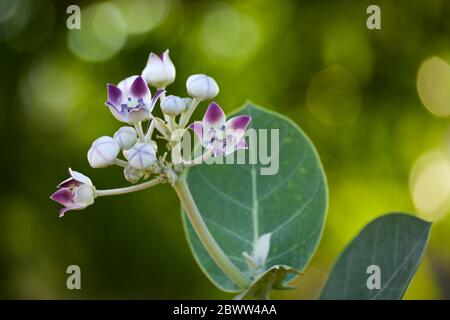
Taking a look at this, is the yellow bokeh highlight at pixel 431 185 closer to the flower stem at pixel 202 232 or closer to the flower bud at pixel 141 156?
the flower stem at pixel 202 232

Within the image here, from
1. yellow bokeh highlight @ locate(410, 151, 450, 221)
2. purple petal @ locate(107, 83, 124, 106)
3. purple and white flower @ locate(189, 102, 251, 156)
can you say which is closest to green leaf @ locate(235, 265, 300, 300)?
purple and white flower @ locate(189, 102, 251, 156)

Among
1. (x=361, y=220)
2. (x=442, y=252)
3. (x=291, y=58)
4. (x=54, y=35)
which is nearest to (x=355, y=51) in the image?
(x=291, y=58)

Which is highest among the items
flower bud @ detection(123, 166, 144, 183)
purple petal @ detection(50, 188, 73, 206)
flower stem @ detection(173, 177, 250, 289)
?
flower bud @ detection(123, 166, 144, 183)

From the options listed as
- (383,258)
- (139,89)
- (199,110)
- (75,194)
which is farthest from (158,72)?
(199,110)

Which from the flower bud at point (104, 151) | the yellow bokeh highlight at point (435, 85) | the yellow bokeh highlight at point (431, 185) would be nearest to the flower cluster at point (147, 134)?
the flower bud at point (104, 151)

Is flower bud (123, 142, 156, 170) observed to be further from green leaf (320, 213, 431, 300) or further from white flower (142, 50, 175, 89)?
green leaf (320, 213, 431, 300)

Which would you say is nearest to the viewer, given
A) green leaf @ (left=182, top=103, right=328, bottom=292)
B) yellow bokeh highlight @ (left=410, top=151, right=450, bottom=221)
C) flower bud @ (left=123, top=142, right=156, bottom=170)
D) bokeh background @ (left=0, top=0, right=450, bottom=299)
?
flower bud @ (left=123, top=142, right=156, bottom=170)
